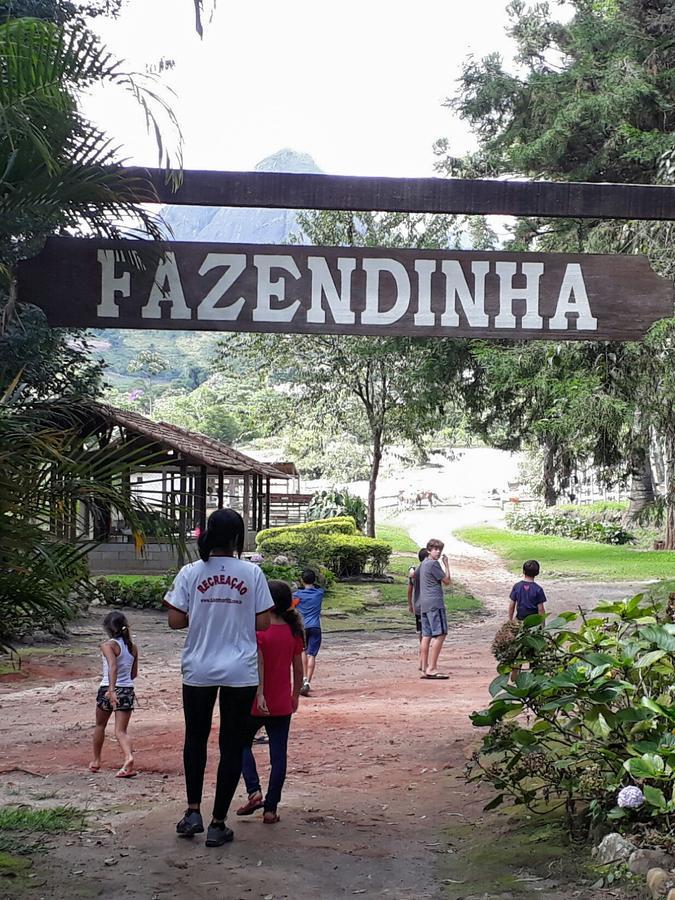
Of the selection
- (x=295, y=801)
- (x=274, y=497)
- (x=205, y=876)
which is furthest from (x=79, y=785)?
(x=274, y=497)

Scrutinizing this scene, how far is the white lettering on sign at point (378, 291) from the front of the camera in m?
4.88

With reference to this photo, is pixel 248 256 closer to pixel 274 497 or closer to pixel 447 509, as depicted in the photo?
pixel 274 497

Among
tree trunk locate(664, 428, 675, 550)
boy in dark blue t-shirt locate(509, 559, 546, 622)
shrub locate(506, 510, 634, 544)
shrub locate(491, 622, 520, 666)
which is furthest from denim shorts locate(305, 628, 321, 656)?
shrub locate(506, 510, 634, 544)

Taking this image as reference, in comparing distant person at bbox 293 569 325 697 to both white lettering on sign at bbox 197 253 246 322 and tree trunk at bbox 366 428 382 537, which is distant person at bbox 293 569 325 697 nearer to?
white lettering on sign at bbox 197 253 246 322

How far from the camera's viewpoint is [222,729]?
5.28 metres

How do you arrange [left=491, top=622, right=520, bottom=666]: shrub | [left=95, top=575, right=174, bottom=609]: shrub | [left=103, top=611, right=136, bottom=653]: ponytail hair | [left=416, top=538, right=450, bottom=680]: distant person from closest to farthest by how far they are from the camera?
[left=491, top=622, right=520, bottom=666]: shrub < [left=103, top=611, right=136, bottom=653]: ponytail hair < [left=416, top=538, right=450, bottom=680]: distant person < [left=95, top=575, right=174, bottom=609]: shrub

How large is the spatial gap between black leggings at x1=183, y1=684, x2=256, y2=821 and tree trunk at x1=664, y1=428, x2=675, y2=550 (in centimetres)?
2180

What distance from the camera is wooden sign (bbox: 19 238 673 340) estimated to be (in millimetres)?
4848

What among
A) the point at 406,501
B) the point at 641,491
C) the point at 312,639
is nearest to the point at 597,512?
the point at 641,491

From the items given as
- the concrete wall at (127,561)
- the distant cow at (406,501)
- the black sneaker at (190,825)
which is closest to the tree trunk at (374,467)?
the concrete wall at (127,561)

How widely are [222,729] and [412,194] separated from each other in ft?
8.78

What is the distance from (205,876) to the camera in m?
4.89

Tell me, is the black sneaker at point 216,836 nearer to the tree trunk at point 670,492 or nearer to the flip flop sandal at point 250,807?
the flip flop sandal at point 250,807

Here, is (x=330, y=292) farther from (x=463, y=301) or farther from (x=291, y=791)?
(x=291, y=791)
